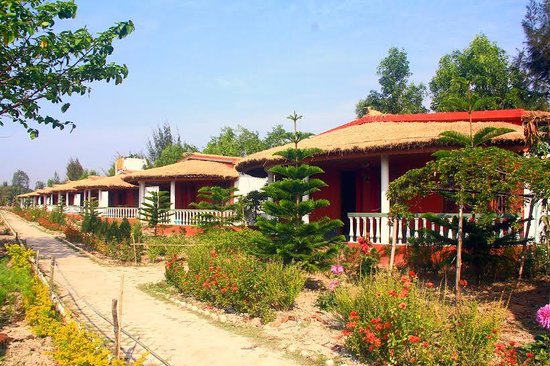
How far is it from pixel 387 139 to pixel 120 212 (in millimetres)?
22339

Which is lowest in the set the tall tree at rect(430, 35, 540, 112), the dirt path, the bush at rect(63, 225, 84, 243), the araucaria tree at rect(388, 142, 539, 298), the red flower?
the dirt path

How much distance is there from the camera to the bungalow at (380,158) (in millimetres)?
10625

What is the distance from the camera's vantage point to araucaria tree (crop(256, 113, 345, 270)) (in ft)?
30.4

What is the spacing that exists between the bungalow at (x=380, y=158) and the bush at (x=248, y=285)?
3007 mm

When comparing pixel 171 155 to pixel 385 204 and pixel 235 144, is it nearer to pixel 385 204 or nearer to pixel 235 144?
pixel 235 144

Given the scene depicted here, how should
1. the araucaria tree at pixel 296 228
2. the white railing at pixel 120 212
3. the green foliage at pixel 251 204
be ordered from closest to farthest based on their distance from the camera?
the araucaria tree at pixel 296 228, the green foliage at pixel 251 204, the white railing at pixel 120 212

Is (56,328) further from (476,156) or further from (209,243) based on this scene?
(209,243)

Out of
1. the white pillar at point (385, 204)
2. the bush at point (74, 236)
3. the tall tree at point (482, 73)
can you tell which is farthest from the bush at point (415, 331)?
the tall tree at point (482, 73)

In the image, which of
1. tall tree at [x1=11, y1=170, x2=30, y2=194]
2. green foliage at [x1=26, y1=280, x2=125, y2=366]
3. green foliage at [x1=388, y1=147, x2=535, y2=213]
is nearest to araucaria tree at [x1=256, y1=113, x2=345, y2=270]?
green foliage at [x1=388, y1=147, x2=535, y2=213]

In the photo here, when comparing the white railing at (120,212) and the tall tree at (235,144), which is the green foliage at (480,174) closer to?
the white railing at (120,212)

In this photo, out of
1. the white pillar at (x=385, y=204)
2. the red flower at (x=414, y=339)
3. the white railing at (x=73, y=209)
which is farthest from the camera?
the white railing at (x=73, y=209)

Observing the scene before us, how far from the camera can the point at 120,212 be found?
29594mm

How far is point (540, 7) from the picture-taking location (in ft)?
86.3

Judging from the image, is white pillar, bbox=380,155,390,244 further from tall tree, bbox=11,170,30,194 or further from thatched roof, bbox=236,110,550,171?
tall tree, bbox=11,170,30,194
